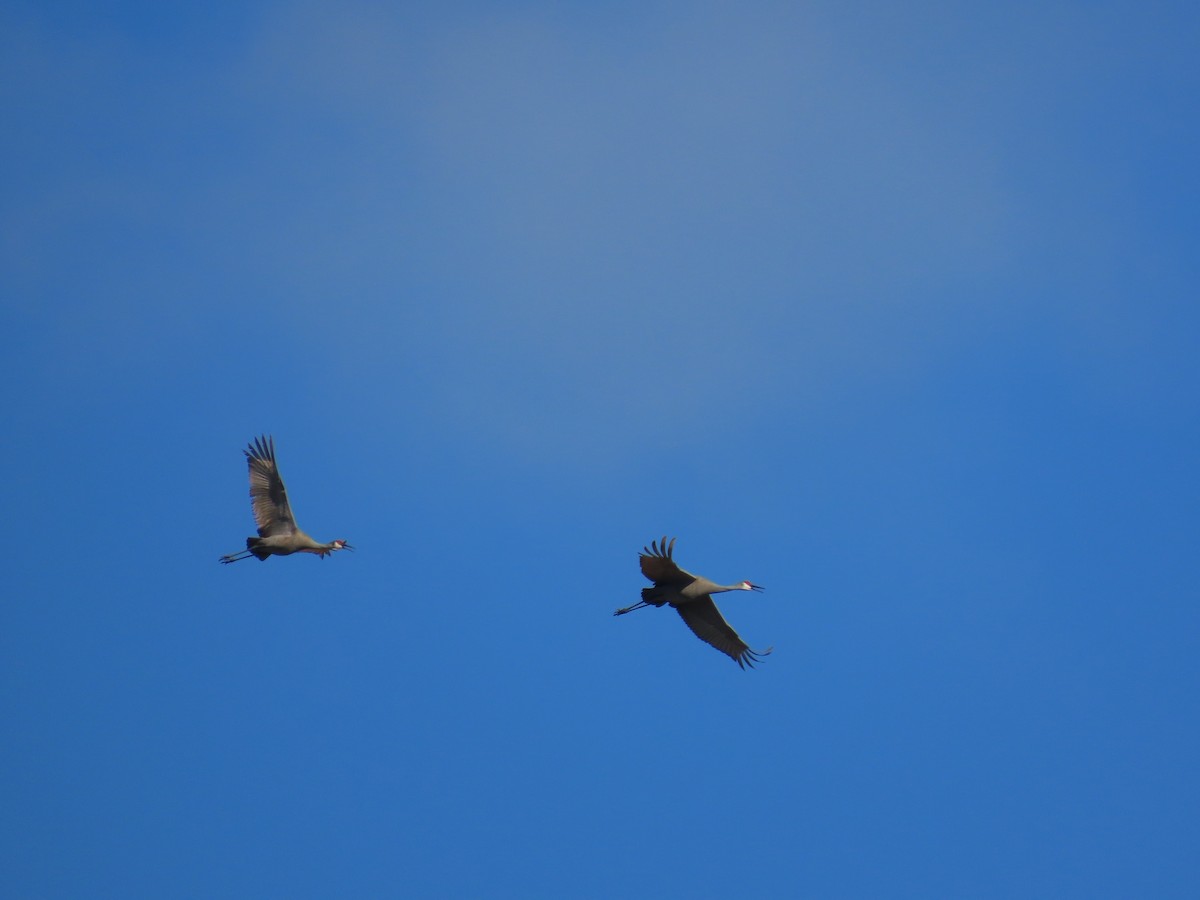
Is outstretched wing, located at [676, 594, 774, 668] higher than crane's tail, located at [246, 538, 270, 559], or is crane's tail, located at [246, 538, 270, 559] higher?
crane's tail, located at [246, 538, 270, 559]

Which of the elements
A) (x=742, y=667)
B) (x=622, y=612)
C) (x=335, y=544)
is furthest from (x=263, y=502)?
(x=742, y=667)

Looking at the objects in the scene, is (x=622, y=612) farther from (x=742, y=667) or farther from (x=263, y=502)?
(x=263, y=502)

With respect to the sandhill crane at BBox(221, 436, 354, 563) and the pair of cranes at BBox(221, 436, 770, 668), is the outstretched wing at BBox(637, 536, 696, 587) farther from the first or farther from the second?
the sandhill crane at BBox(221, 436, 354, 563)

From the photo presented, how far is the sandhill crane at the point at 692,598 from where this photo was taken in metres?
30.0

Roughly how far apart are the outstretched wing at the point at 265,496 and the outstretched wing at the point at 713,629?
33.6ft

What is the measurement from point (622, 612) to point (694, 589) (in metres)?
1.99

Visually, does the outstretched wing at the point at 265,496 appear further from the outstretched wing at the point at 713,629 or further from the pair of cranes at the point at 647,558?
the outstretched wing at the point at 713,629

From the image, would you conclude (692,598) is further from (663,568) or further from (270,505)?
(270,505)

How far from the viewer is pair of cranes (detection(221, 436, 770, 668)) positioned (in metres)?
30.5

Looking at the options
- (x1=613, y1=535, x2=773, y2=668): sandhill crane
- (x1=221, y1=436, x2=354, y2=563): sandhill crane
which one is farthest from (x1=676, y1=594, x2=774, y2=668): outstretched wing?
(x1=221, y1=436, x2=354, y2=563): sandhill crane

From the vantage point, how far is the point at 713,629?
32.3 m

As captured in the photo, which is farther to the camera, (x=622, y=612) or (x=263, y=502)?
(x=263, y=502)

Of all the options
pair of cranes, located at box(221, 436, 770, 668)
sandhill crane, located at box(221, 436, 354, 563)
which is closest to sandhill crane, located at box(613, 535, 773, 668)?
pair of cranes, located at box(221, 436, 770, 668)

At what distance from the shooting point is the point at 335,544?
35562 mm
